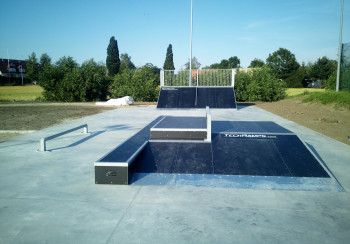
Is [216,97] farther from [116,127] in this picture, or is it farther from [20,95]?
[20,95]

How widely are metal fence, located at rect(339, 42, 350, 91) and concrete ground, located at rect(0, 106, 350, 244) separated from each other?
16.6m

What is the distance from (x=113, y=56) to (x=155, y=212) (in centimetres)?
6500

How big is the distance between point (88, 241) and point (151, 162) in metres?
2.74

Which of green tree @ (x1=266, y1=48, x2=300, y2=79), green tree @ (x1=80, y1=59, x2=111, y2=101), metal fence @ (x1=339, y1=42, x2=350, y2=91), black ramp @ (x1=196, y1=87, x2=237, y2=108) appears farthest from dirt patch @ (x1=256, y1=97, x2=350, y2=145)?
green tree @ (x1=266, y1=48, x2=300, y2=79)

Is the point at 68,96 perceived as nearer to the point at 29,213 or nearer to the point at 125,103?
the point at 125,103

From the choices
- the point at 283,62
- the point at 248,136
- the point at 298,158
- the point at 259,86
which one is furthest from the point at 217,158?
the point at 283,62

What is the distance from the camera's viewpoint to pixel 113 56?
213 ft

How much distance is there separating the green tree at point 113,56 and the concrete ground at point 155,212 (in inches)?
2439

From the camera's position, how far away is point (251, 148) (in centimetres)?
624

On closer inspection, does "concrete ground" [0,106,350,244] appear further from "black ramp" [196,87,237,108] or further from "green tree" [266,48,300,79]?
"green tree" [266,48,300,79]

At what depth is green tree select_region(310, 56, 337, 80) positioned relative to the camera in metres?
64.8

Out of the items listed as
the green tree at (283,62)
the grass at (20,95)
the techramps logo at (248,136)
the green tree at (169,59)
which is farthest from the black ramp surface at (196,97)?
the green tree at (283,62)

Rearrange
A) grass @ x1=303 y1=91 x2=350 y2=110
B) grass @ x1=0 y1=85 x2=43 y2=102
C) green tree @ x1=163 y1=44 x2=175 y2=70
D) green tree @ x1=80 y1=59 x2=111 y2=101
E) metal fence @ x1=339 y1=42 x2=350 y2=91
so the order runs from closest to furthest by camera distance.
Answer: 1. grass @ x1=303 y1=91 x2=350 y2=110
2. metal fence @ x1=339 y1=42 x2=350 y2=91
3. green tree @ x1=80 y1=59 x2=111 y2=101
4. grass @ x1=0 y1=85 x2=43 y2=102
5. green tree @ x1=163 y1=44 x2=175 y2=70

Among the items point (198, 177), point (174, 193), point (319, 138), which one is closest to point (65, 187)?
point (174, 193)
